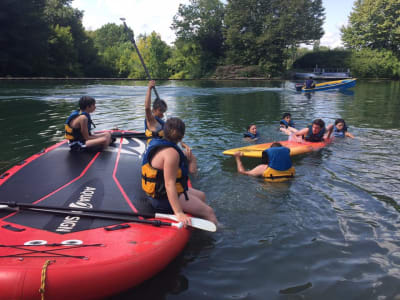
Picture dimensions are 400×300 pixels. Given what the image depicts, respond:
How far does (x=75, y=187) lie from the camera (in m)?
3.93

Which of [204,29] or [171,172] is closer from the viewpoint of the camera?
[171,172]

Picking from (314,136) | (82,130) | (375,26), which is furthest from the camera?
(375,26)

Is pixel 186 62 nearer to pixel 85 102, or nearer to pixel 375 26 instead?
pixel 375 26

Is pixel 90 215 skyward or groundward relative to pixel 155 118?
groundward

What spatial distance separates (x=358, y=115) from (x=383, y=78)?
34.7 meters

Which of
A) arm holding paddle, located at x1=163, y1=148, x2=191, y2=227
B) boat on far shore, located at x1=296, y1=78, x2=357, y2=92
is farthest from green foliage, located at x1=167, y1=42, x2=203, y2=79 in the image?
arm holding paddle, located at x1=163, y1=148, x2=191, y2=227

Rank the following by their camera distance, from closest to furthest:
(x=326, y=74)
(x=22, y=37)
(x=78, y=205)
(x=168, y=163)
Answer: (x=168, y=163), (x=78, y=205), (x=22, y=37), (x=326, y=74)

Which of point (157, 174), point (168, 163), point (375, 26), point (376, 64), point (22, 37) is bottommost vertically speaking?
point (157, 174)

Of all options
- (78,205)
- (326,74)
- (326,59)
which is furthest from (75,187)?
(326,59)

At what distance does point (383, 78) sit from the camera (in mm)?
41031

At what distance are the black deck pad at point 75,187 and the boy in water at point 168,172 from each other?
27 cm

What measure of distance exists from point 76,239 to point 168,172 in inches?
41.4

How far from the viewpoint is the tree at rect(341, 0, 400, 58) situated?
41.3 m

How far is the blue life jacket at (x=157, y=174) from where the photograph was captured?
3061mm
